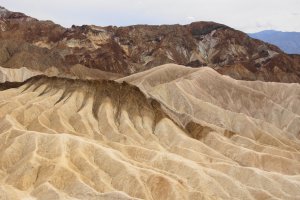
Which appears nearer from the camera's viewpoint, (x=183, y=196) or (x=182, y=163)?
(x=183, y=196)

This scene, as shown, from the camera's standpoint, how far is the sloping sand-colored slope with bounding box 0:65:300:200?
262 ft

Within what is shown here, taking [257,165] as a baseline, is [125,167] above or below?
above

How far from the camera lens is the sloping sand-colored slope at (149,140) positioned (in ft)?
262

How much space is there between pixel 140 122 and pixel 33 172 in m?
46.0

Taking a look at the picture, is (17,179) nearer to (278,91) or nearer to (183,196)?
(183,196)

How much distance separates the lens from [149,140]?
114875 mm

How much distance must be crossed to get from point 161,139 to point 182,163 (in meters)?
26.9

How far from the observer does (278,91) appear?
7633 inches

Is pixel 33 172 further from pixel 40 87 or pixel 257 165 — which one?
pixel 40 87

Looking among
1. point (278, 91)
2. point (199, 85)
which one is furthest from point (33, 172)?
point (278, 91)

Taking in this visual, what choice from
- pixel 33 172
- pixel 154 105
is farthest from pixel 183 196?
pixel 154 105

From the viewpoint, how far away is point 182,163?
297 ft

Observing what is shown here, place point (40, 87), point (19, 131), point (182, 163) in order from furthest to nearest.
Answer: point (40, 87)
point (19, 131)
point (182, 163)

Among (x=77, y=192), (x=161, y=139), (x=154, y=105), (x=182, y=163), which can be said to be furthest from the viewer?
(x=154, y=105)
